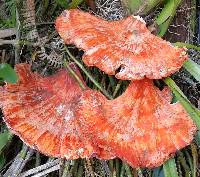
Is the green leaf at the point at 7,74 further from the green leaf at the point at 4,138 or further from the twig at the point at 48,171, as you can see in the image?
the twig at the point at 48,171

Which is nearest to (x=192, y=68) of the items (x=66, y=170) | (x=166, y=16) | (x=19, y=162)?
(x=166, y=16)

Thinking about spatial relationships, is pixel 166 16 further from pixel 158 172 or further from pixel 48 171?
pixel 48 171

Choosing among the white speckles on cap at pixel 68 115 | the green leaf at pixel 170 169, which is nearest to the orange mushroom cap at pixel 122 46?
the white speckles on cap at pixel 68 115

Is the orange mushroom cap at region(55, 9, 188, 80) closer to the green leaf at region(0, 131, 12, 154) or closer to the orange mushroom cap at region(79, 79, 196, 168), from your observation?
the orange mushroom cap at region(79, 79, 196, 168)

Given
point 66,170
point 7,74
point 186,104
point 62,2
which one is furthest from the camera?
point 62,2

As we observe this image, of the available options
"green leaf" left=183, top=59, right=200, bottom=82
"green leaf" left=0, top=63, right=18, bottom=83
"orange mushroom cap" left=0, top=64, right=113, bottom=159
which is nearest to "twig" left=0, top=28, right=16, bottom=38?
"orange mushroom cap" left=0, top=64, right=113, bottom=159

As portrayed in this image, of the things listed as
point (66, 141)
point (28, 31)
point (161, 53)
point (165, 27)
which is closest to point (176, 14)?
point (165, 27)
